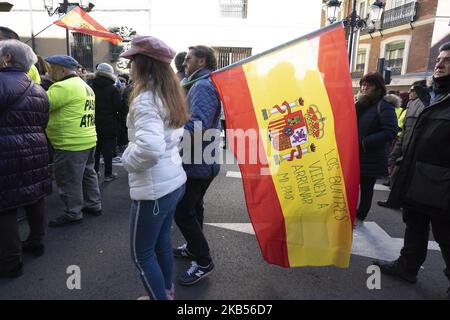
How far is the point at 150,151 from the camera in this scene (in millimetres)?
1729

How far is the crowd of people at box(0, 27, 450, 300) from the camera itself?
1876mm

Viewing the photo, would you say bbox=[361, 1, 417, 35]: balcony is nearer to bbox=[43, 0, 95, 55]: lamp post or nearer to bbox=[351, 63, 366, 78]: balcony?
bbox=[351, 63, 366, 78]: balcony

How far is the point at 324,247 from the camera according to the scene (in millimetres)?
2322

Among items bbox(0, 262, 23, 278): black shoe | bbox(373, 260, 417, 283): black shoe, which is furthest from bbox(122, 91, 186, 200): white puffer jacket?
bbox(373, 260, 417, 283): black shoe

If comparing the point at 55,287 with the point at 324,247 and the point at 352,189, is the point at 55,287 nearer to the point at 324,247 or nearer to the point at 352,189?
the point at 324,247

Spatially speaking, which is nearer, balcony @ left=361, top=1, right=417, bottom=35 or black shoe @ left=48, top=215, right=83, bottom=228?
black shoe @ left=48, top=215, right=83, bottom=228

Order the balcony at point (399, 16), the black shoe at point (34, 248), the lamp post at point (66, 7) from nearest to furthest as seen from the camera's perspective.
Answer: the black shoe at point (34, 248) < the lamp post at point (66, 7) < the balcony at point (399, 16)

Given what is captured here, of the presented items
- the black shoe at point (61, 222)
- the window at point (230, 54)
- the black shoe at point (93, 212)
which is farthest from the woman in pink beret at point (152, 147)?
the window at point (230, 54)

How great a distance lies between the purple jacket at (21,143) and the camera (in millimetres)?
2527

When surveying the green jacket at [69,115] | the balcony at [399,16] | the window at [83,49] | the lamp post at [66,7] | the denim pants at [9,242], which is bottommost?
the denim pants at [9,242]

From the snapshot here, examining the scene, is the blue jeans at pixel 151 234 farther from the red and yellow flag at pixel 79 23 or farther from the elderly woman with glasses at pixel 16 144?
the red and yellow flag at pixel 79 23

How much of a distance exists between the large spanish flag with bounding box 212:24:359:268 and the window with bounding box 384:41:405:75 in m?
21.6

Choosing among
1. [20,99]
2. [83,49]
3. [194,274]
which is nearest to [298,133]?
[194,274]

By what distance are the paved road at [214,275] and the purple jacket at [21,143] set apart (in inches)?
25.7
